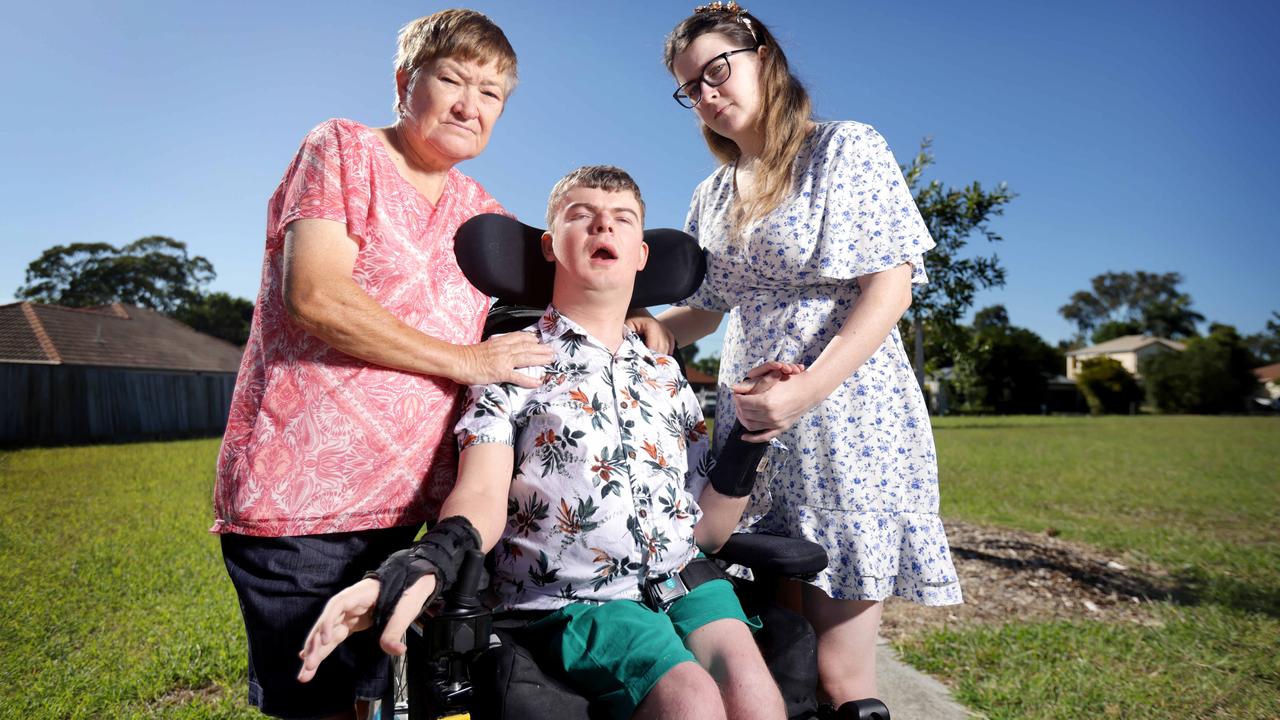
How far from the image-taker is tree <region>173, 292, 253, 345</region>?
59.2 m

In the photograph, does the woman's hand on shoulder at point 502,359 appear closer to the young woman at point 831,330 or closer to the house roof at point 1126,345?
the young woman at point 831,330

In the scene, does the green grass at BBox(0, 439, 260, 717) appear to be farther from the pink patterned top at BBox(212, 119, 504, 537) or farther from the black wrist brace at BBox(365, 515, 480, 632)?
the black wrist brace at BBox(365, 515, 480, 632)

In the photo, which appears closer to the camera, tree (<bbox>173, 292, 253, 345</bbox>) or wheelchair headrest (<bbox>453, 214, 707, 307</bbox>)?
wheelchair headrest (<bbox>453, 214, 707, 307</bbox>)

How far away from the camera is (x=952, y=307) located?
7258 mm

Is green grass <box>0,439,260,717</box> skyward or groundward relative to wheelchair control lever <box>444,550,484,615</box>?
groundward

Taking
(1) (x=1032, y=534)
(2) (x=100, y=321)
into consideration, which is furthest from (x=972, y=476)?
(2) (x=100, y=321)

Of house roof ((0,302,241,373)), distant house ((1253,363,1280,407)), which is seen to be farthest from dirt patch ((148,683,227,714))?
distant house ((1253,363,1280,407))

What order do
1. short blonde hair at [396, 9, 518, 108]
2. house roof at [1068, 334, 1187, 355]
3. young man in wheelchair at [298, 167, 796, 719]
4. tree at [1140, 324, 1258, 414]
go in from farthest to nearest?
house roof at [1068, 334, 1187, 355] → tree at [1140, 324, 1258, 414] → short blonde hair at [396, 9, 518, 108] → young man in wheelchair at [298, 167, 796, 719]

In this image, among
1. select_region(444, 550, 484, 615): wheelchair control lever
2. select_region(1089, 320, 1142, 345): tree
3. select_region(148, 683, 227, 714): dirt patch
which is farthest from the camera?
select_region(1089, 320, 1142, 345): tree

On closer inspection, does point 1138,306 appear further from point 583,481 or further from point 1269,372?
point 583,481

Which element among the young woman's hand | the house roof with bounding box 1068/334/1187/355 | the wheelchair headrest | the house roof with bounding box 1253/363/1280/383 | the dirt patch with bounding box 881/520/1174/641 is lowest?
the dirt patch with bounding box 881/520/1174/641

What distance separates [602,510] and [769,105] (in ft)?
3.98

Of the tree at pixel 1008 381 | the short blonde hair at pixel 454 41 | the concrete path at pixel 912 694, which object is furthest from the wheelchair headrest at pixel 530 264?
A: the tree at pixel 1008 381

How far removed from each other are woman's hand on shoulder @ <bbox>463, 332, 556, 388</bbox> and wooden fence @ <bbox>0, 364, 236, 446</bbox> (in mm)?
18578
